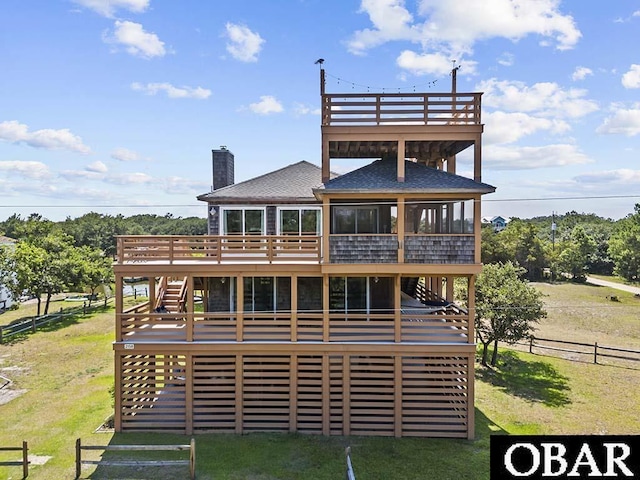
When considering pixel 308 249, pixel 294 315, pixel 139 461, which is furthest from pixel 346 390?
pixel 139 461

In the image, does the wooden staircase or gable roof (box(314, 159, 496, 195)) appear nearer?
gable roof (box(314, 159, 496, 195))

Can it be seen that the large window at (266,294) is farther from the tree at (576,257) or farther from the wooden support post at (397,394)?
the tree at (576,257)

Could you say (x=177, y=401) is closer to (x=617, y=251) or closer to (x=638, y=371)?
(x=638, y=371)

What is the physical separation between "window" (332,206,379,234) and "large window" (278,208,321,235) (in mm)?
2005

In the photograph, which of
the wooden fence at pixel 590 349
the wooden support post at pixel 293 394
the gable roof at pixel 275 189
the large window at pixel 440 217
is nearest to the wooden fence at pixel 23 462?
the wooden support post at pixel 293 394

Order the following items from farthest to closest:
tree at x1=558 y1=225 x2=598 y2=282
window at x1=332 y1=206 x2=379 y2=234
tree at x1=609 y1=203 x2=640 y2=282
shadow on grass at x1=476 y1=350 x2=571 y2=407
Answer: tree at x1=558 y1=225 x2=598 y2=282 → tree at x1=609 y1=203 x2=640 y2=282 → shadow on grass at x1=476 y1=350 x2=571 y2=407 → window at x1=332 y1=206 x2=379 y2=234

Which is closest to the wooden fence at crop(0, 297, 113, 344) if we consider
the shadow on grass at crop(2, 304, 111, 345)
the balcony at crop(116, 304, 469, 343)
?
the shadow on grass at crop(2, 304, 111, 345)

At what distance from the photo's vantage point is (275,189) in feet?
50.6

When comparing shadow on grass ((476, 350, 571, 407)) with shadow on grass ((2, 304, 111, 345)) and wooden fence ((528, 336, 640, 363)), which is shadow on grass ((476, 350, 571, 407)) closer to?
wooden fence ((528, 336, 640, 363))

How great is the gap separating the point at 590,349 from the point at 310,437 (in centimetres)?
1731

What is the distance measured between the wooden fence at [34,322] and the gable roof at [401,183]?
2115 cm

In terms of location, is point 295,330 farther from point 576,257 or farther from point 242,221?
point 576,257

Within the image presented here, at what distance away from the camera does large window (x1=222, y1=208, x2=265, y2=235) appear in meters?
15.1

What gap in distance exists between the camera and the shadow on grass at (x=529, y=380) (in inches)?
602
